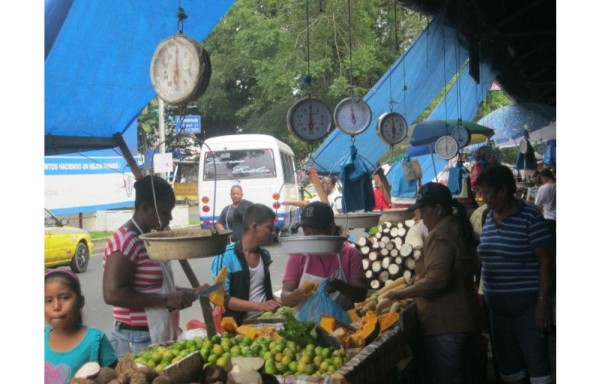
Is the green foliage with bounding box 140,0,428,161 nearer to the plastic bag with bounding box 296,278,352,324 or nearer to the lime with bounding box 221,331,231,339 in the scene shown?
the plastic bag with bounding box 296,278,352,324

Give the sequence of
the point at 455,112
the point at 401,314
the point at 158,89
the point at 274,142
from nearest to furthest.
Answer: the point at 158,89, the point at 401,314, the point at 455,112, the point at 274,142

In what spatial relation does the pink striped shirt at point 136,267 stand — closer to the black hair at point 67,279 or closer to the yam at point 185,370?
the black hair at point 67,279

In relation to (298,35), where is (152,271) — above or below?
below

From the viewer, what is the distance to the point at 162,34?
4.67 metres

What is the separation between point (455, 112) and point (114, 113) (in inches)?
323

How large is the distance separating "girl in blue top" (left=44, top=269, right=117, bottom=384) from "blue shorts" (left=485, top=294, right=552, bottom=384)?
2.39 meters

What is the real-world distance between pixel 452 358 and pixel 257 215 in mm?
1434

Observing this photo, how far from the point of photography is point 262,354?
10.4 ft

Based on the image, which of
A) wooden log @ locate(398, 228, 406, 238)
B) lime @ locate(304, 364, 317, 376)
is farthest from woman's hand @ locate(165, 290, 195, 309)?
wooden log @ locate(398, 228, 406, 238)

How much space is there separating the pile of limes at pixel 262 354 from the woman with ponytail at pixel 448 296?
834 millimetres

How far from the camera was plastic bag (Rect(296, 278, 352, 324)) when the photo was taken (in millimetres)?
3822
